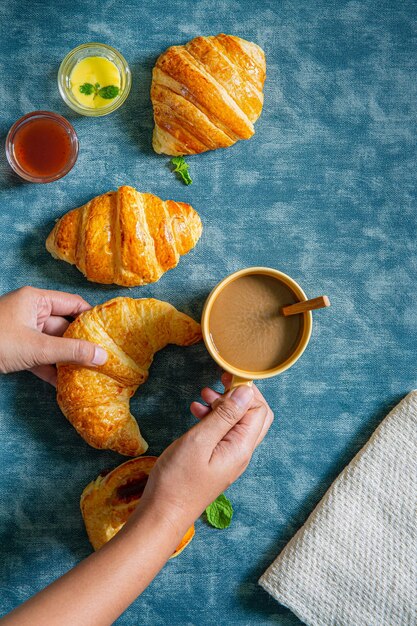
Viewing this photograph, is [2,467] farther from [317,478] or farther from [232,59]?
[232,59]

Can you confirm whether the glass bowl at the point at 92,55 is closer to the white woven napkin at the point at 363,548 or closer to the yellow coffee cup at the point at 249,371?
the yellow coffee cup at the point at 249,371

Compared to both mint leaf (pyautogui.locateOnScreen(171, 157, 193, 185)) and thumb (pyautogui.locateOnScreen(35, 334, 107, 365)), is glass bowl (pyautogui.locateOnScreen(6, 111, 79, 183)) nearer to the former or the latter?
mint leaf (pyautogui.locateOnScreen(171, 157, 193, 185))

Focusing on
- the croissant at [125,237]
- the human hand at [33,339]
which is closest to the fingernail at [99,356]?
the human hand at [33,339]

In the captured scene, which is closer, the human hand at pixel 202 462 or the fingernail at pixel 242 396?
the human hand at pixel 202 462

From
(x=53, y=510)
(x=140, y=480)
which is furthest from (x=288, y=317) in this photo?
(x=53, y=510)

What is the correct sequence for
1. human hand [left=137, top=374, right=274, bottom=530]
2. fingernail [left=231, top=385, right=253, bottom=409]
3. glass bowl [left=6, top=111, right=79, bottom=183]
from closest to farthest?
human hand [left=137, top=374, right=274, bottom=530], fingernail [left=231, top=385, right=253, bottom=409], glass bowl [left=6, top=111, right=79, bottom=183]

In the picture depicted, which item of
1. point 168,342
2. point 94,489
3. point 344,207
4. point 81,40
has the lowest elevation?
point 94,489

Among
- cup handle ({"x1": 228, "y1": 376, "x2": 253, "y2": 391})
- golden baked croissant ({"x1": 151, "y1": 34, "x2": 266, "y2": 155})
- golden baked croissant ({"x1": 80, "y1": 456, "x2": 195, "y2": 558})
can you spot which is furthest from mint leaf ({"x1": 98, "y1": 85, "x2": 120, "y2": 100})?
golden baked croissant ({"x1": 80, "y1": 456, "x2": 195, "y2": 558})
